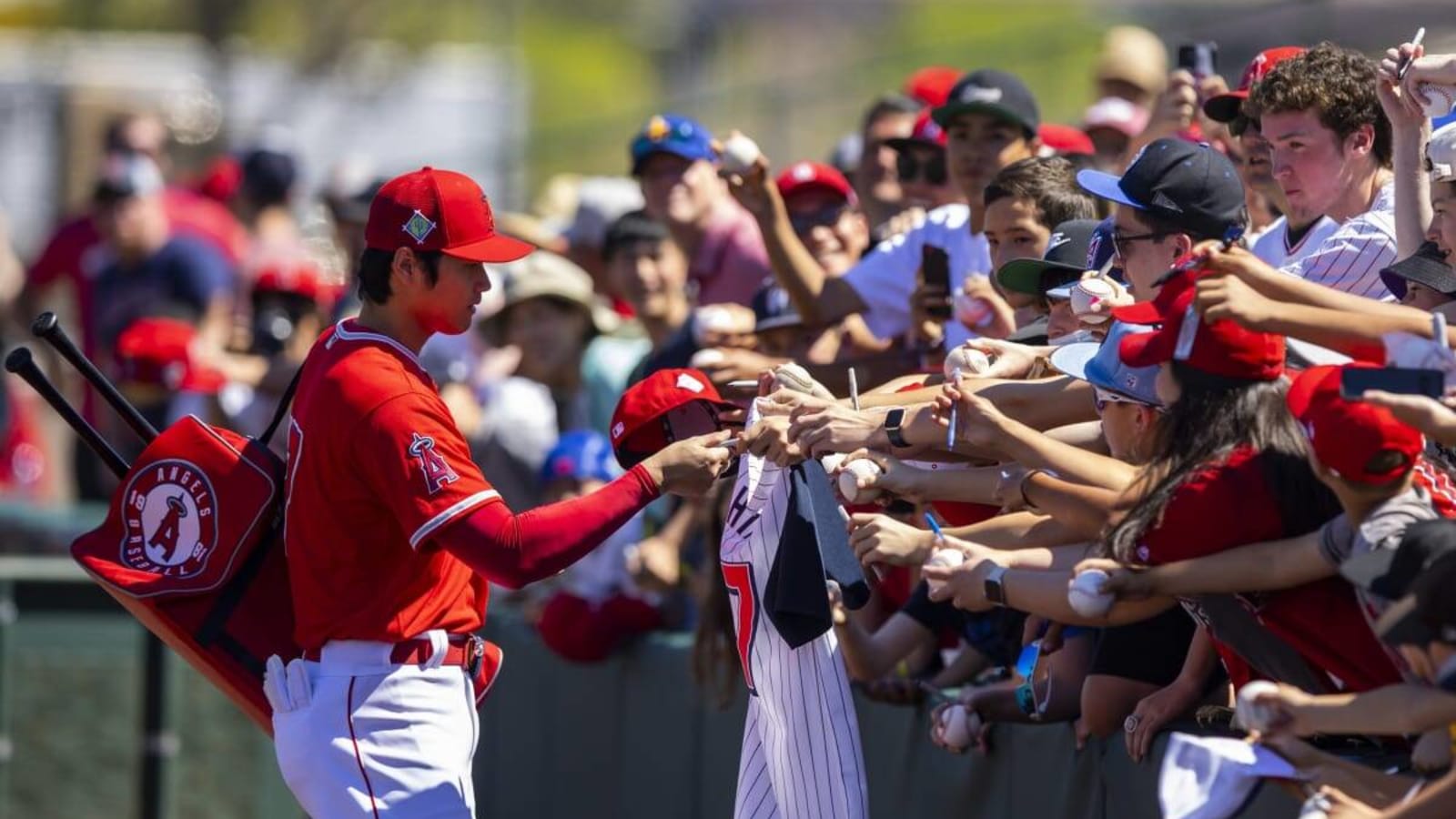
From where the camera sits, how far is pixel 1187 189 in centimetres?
535

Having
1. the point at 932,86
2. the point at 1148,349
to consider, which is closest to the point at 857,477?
the point at 1148,349

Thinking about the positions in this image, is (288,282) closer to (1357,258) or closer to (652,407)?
(652,407)

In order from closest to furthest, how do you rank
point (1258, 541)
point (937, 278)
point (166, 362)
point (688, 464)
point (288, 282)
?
point (1258, 541)
point (688, 464)
point (937, 278)
point (288, 282)
point (166, 362)

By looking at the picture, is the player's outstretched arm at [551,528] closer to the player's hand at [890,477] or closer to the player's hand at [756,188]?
the player's hand at [890,477]

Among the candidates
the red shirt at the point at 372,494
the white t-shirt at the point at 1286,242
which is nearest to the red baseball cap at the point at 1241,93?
the white t-shirt at the point at 1286,242

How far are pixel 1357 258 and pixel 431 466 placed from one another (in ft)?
7.78

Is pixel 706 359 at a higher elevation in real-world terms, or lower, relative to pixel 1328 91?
lower

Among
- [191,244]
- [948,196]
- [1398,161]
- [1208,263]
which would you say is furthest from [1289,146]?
[191,244]

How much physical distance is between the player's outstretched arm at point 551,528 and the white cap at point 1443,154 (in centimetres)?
176

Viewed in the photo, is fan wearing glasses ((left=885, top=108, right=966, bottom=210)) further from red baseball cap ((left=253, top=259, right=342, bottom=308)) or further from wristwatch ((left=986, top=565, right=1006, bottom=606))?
red baseball cap ((left=253, top=259, right=342, bottom=308))

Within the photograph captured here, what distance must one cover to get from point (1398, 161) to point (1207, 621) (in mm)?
1436

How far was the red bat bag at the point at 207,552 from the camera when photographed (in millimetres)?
5641

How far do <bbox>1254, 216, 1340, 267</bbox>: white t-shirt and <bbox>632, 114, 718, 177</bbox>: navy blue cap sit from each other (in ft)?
10.2

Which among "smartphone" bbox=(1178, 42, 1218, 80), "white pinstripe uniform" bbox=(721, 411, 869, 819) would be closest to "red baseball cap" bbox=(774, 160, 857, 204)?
"smartphone" bbox=(1178, 42, 1218, 80)
